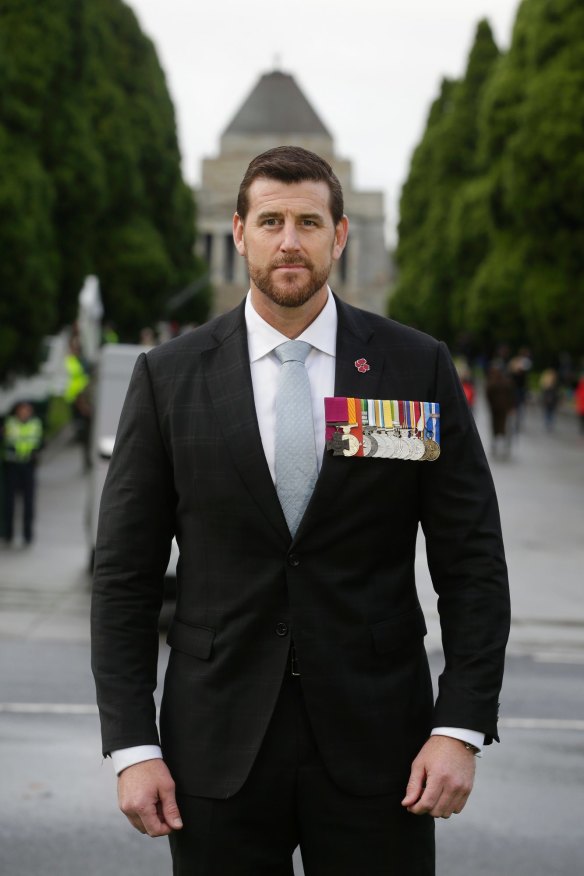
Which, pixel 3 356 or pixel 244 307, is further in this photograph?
pixel 3 356

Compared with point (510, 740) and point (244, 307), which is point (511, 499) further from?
point (244, 307)

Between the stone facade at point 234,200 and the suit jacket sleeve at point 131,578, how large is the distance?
91581 millimetres

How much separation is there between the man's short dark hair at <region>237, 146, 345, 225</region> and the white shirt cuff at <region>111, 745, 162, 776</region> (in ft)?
3.41

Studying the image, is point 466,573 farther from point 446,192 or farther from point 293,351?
Result: point 446,192

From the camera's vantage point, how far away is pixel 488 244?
41.5m

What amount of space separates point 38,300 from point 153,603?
19.0 metres

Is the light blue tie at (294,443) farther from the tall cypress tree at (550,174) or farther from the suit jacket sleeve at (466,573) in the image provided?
the tall cypress tree at (550,174)

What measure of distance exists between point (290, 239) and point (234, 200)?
98432 millimetres

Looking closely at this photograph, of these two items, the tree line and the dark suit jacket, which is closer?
the dark suit jacket

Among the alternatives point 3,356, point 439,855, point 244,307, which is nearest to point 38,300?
point 3,356

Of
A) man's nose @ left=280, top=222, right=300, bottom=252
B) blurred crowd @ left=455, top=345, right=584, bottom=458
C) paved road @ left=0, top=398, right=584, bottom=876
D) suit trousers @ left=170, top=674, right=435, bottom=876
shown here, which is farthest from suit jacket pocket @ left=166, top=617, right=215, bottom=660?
Result: blurred crowd @ left=455, top=345, right=584, bottom=458

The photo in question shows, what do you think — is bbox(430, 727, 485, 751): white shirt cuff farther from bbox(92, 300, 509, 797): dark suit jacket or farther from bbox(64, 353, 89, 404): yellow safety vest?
bbox(64, 353, 89, 404): yellow safety vest

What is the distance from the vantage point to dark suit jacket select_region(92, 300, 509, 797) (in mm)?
2621

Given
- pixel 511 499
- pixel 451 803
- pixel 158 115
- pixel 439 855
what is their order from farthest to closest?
pixel 158 115
pixel 511 499
pixel 439 855
pixel 451 803
